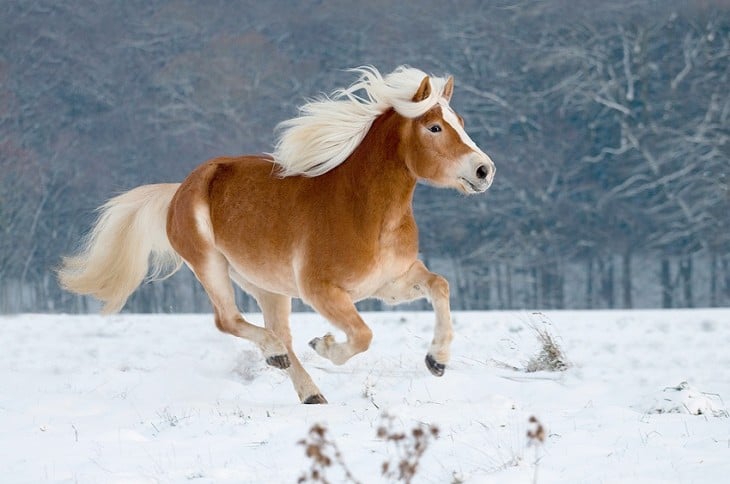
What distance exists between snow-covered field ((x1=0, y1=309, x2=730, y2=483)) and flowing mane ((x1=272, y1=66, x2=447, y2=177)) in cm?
147

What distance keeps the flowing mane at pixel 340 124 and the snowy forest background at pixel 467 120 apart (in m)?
24.4

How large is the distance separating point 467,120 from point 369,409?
28050 millimetres

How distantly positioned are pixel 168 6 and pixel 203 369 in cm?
3140

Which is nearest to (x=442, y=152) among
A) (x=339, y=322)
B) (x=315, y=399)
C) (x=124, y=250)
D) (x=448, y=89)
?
(x=448, y=89)

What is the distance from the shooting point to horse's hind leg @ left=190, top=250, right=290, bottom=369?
7172 mm

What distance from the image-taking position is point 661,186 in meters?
32.9

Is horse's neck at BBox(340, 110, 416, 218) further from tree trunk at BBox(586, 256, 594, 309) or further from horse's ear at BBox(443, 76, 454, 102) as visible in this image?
tree trunk at BBox(586, 256, 594, 309)

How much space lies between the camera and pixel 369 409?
627cm

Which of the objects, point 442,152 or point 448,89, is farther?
point 448,89

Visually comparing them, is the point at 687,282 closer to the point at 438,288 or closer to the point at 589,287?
the point at 589,287

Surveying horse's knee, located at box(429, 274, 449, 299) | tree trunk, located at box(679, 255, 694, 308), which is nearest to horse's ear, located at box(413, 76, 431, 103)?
horse's knee, located at box(429, 274, 449, 299)

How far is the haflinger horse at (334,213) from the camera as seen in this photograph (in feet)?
21.5

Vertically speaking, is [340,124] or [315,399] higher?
[340,124]

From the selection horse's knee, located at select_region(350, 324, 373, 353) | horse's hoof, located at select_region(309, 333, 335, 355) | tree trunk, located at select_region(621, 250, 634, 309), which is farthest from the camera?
tree trunk, located at select_region(621, 250, 634, 309)
